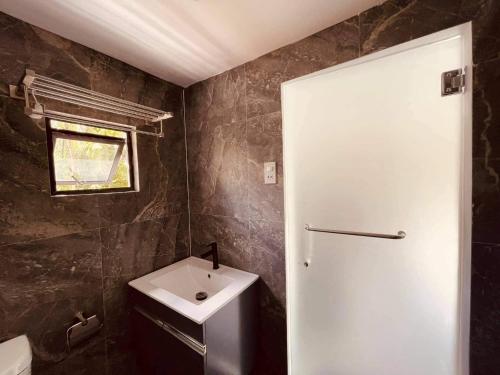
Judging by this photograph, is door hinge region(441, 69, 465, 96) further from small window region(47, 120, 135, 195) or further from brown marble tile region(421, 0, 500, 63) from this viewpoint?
small window region(47, 120, 135, 195)

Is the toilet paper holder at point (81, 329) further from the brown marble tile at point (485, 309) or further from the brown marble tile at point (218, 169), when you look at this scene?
the brown marble tile at point (485, 309)

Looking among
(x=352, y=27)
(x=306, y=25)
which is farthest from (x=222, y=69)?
(x=352, y=27)

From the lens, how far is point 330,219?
128cm

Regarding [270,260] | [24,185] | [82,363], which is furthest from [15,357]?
[270,260]

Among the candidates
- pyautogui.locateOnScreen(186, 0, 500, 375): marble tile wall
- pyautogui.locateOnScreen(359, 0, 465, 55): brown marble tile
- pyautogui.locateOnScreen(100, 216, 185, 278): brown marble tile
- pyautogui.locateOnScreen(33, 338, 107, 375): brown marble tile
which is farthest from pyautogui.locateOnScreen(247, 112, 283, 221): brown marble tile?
pyautogui.locateOnScreen(33, 338, 107, 375): brown marble tile

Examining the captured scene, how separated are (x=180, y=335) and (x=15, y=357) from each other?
0.72 m

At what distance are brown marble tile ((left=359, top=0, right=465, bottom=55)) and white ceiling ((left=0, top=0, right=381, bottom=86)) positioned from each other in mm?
90

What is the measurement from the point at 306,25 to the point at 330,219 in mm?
1171

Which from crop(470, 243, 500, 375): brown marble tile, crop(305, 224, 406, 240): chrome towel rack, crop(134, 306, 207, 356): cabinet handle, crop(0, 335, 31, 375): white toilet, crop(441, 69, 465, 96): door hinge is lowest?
crop(134, 306, 207, 356): cabinet handle

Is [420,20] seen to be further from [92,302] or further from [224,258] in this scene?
[92,302]

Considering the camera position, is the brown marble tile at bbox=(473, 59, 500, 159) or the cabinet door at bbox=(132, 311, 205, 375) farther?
the cabinet door at bbox=(132, 311, 205, 375)

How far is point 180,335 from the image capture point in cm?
117

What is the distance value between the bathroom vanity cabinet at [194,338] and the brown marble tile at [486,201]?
126 cm

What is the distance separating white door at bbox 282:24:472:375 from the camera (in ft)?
3.12
